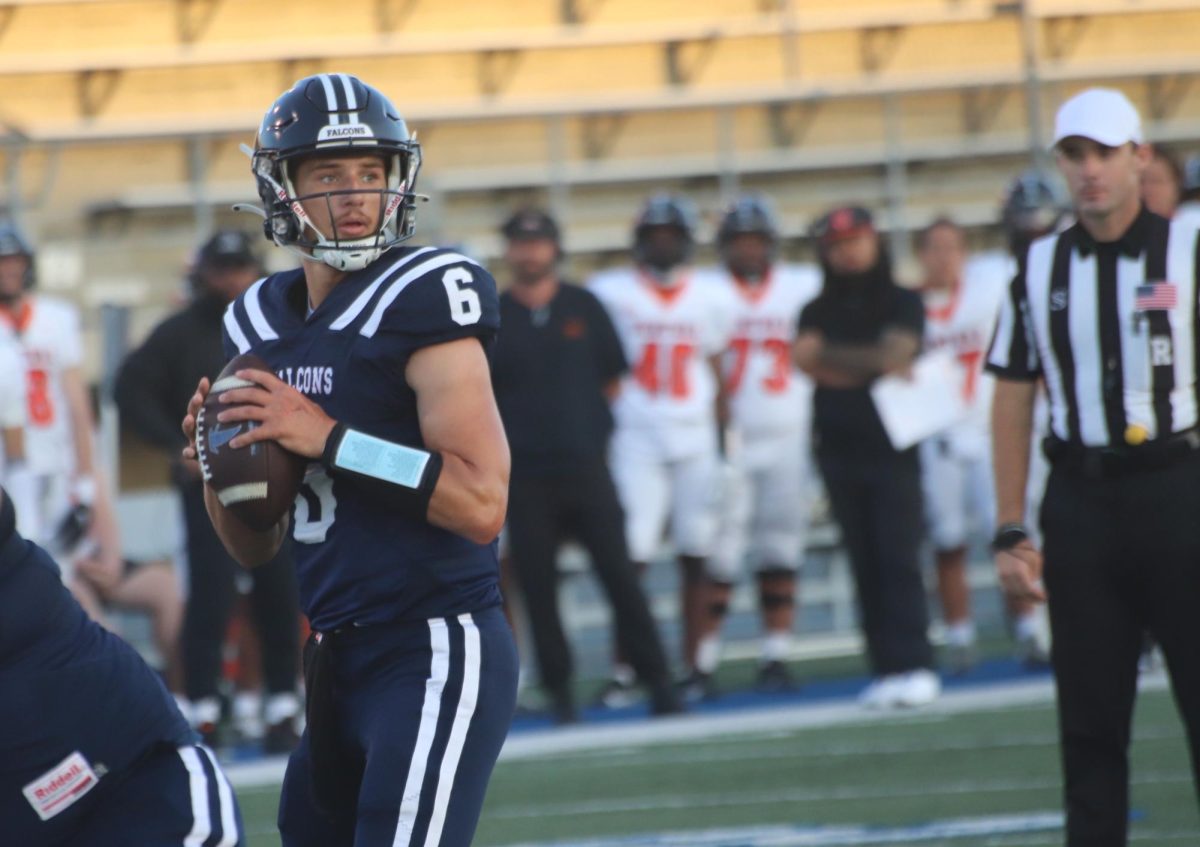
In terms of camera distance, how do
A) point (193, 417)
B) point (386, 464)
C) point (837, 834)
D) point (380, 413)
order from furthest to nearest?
point (837, 834) → point (193, 417) → point (380, 413) → point (386, 464)

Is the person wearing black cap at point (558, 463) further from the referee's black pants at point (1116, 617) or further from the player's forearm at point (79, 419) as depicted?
the referee's black pants at point (1116, 617)

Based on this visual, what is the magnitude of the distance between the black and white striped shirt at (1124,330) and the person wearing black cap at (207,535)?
3.49 metres

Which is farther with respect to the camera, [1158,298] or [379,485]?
[1158,298]

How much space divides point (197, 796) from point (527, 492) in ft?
13.9

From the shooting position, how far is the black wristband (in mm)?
2670

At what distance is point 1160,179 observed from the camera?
279 inches

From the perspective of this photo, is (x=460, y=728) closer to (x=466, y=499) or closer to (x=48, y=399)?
(x=466, y=499)

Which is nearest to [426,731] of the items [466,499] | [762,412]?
[466,499]

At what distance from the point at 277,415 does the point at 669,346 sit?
509cm

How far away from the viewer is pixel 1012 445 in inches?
159

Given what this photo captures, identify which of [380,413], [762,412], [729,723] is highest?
[380,413]

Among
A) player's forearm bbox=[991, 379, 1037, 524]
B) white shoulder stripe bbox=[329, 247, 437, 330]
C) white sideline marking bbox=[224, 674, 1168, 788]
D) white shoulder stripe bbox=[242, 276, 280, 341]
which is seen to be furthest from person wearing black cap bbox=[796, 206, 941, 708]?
white shoulder stripe bbox=[329, 247, 437, 330]

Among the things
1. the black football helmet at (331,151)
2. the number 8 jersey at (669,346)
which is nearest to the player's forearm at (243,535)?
the black football helmet at (331,151)

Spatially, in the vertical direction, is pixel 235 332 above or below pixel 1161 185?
below
